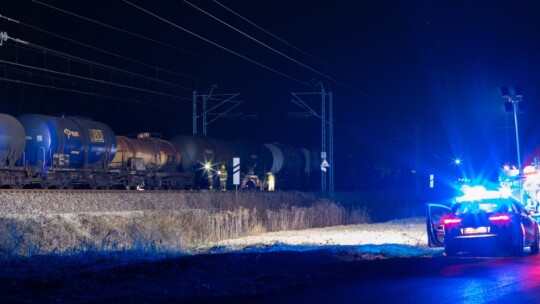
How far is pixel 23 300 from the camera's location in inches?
446

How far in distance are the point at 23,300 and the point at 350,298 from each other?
4730 mm

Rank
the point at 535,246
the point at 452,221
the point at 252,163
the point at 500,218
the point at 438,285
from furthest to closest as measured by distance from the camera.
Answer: the point at 252,163
the point at 535,246
the point at 452,221
the point at 500,218
the point at 438,285

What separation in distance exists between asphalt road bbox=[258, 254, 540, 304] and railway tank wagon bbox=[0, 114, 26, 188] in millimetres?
18025

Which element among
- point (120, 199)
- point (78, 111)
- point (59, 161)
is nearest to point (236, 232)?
point (120, 199)

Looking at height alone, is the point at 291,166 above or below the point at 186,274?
above

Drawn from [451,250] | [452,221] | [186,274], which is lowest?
[186,274]

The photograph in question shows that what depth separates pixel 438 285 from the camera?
13.5 m

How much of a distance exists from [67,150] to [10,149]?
384cm

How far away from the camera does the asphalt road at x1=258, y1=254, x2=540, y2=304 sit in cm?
1189

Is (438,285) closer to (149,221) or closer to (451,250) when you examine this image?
(451,250)

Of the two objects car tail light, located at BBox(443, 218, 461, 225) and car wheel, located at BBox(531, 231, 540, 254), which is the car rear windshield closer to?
car tail light, located at BBox(443, 218, 461, 225)

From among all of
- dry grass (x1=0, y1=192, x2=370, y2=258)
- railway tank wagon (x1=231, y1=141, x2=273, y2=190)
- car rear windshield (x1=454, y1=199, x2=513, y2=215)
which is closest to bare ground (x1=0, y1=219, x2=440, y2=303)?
car rear windshield (x1=454, y1=199, x2=513, y2=215)

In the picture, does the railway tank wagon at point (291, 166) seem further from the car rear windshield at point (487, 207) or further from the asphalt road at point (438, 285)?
the asphalt road at point (438, 285)

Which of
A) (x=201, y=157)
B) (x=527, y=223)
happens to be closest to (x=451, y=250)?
(x=527, y=223)
